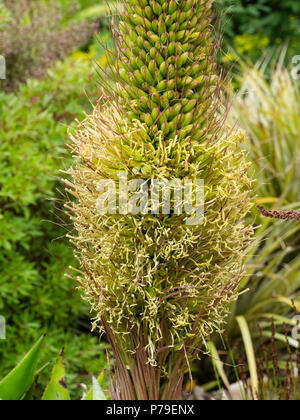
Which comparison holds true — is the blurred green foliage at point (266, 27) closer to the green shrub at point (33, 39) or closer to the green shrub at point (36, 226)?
the green shrub at point (33, 39)

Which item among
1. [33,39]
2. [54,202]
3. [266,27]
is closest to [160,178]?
[54,202]

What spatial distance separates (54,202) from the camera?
222cm

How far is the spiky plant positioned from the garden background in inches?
36.2

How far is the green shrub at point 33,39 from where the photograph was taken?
3656 millimetres

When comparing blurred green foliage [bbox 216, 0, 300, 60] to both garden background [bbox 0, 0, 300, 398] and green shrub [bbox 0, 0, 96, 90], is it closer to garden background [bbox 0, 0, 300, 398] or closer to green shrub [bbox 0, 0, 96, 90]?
garden background [bbox 0, 0, 300, 398]

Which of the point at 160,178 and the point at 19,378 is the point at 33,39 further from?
the point at 160,178

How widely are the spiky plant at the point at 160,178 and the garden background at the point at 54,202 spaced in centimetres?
92

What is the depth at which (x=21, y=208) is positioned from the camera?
120 inches

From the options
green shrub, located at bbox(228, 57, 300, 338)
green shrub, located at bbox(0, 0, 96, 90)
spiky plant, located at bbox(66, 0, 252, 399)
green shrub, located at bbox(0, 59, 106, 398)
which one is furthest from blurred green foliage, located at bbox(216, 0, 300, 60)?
spiky plant, located at bbox(66, 0, 252, 399)

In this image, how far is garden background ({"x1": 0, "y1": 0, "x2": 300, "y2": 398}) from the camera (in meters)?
2.78

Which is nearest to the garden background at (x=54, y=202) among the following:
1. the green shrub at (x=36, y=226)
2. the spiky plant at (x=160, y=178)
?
the green shrub at (x=36, y=226)

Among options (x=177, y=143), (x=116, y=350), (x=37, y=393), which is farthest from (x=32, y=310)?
(x=177, y=143)

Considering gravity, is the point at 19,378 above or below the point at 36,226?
below

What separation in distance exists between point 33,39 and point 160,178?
3.14 m
